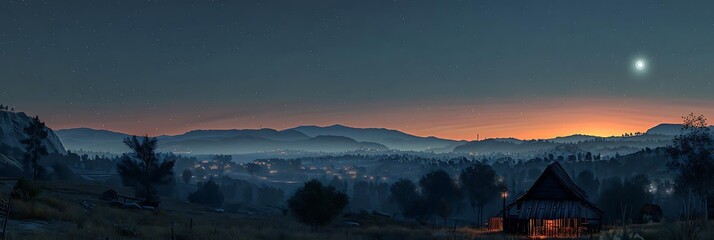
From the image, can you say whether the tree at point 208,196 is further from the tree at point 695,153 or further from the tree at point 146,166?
the tree at point 695,153

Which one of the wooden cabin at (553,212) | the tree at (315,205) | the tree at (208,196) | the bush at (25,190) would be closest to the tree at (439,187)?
the tree at (208,196)

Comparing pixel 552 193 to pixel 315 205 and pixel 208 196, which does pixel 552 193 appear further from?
pixel 208 196

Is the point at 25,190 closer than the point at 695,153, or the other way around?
the point at 25,190

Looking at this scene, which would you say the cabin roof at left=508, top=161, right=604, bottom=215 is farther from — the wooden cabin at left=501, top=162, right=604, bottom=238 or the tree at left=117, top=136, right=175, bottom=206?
the tree at left=117, top=136, right=175, bottom=206

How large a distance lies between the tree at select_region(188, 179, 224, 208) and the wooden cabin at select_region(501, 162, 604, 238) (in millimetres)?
102325

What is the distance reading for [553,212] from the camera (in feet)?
187

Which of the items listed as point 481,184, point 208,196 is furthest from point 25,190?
point 481,184

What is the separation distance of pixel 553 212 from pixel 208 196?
110800 mm

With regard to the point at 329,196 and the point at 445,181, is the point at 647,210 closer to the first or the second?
the point at 329,196

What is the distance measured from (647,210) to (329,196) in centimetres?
5067

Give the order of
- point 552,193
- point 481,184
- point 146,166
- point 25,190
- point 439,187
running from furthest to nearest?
point 481,184 → point 439,187 → point 146,166 → point 552,193 → point 25,190

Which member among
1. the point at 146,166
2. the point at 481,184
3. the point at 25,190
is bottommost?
the point at 481,184

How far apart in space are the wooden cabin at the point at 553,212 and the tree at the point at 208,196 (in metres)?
102

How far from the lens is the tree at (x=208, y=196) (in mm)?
145125
